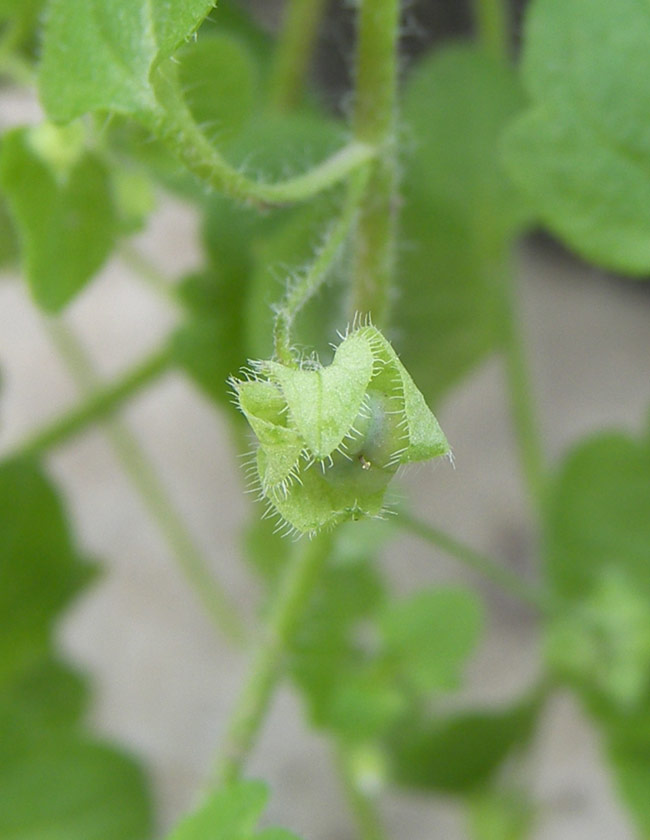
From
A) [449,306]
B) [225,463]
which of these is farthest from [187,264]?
[449,306]

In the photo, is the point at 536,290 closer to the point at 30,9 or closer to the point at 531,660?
the point at 531,660

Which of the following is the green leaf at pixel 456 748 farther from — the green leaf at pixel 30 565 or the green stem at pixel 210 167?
the green stem at pixel 210 167

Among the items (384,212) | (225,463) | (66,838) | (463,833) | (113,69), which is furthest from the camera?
(225,463)

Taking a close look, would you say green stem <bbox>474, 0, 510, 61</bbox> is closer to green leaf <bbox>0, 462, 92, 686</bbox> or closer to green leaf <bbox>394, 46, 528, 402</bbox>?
green leaf <bbox>394, 46, 528, 402</bbox>

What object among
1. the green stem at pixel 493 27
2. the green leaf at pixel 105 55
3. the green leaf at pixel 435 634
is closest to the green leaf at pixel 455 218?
the green stem at pixel 493 27

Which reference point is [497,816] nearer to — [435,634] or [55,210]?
[435,634]

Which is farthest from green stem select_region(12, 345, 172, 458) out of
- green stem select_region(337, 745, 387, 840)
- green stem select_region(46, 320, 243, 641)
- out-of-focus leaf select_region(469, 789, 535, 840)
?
out-of-focus leaf select_region(469, 789, 535, 840)
